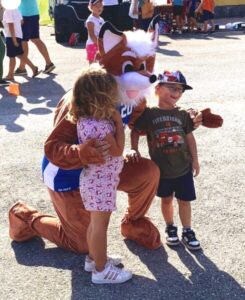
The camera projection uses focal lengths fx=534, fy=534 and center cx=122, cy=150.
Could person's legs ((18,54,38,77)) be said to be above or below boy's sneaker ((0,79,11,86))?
above

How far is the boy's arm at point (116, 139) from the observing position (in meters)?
2.75

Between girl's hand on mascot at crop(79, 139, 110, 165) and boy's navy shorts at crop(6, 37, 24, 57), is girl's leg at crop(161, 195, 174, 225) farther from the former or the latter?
boy's navy shorts at crop(6, 37, 24, 57)

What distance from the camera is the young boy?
127 inches

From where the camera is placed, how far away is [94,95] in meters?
2.67

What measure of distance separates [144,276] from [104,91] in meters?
1.14

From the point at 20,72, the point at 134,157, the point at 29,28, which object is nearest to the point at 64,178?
the point at 134,157

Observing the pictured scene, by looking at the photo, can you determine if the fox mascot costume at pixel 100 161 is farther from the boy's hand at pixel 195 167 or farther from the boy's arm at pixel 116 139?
the boy's hand at pixel 195 167

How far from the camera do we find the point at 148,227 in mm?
3389

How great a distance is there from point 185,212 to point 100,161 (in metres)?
0.89

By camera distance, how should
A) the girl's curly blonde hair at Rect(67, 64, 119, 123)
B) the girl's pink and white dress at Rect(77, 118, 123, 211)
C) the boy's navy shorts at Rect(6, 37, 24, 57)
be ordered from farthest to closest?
the boy's navy shorts at Rect(6, 37, 24, 57) → the girl's pink and white dress at Rect(77, 118, 123, 211) → the girl's curly blonde hair at Rect(67, 64, 119, 123)

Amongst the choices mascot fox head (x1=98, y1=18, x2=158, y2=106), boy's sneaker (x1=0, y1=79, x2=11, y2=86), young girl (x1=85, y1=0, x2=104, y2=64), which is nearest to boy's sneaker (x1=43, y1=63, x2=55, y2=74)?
boy's sneaker (x1=0, y1=79, x2=11, y2=86)

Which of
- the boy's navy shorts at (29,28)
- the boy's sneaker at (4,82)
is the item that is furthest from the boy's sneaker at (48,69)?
the boy's sneaker at (4,82)

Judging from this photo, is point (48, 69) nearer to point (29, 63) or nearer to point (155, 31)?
point (29, 63)

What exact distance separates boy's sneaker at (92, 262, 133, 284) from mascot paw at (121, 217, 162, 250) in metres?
0.38
